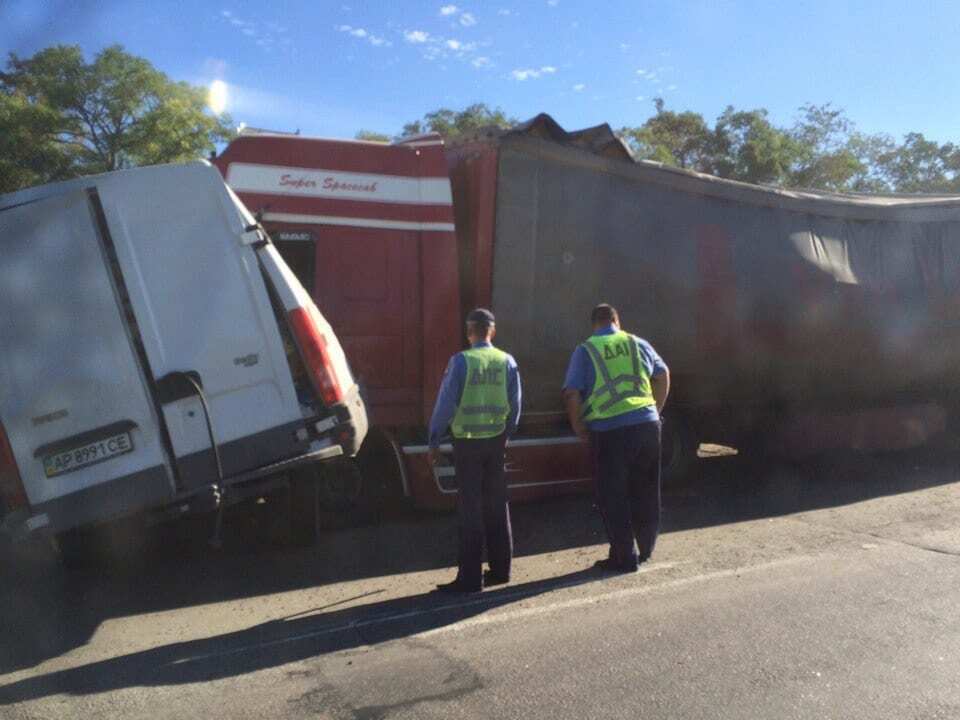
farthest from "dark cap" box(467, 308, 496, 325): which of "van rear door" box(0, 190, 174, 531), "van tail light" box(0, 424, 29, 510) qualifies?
"van tail light" box(0, 424, 29, 510)

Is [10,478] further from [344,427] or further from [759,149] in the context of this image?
[759,149]

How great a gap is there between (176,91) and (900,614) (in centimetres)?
2199

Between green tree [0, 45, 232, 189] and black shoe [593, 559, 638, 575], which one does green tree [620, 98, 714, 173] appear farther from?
black shoe [593, 559, 638, 575]

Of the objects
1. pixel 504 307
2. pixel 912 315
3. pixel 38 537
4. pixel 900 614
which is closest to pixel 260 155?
pixel 504 307

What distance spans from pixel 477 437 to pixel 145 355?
202cm

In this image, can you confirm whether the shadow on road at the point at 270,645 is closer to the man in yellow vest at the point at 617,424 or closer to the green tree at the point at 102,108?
the man in yellow vest at the point at 617,424

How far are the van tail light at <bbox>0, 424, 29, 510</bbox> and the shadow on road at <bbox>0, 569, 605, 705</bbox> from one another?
3.47 ft

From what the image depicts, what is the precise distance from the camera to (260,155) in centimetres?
663

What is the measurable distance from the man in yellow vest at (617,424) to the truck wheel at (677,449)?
2.42 meters

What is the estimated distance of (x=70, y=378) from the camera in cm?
502

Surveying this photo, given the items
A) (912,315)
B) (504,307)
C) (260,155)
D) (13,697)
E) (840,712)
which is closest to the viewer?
(840,712)

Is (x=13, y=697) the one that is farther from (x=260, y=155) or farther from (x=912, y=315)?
(x=912, y=315)

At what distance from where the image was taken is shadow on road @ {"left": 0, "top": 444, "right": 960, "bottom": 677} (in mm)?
5289

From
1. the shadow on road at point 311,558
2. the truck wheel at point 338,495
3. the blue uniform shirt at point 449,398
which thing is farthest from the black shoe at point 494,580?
the truck wheel at point 338,495
